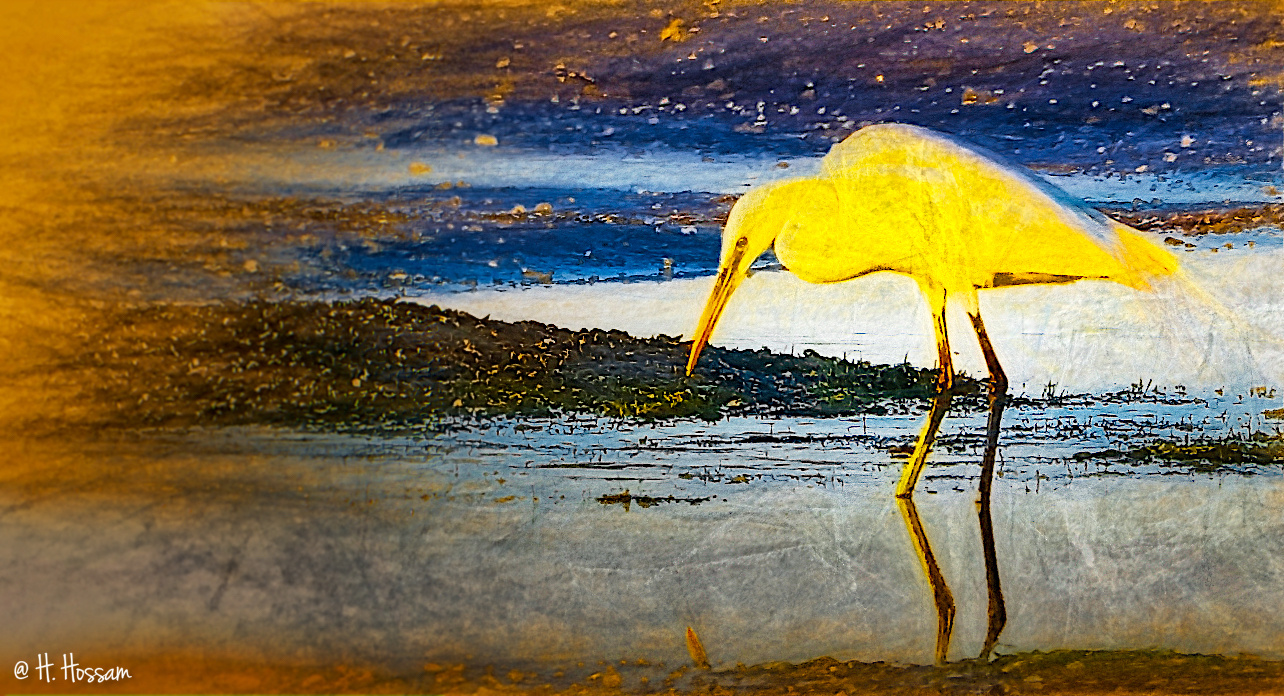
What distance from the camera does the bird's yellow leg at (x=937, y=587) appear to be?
1645 mm

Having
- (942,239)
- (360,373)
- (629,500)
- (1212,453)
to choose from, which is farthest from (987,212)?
(360,373)

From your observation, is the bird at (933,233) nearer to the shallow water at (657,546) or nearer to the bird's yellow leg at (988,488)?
the bird's yellow leg at (988,488)

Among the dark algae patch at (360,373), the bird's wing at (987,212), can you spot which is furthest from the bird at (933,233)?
the dark algae patch at (360,373)

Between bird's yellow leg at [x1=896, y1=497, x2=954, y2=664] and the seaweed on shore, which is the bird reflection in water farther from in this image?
the seaweed on shore

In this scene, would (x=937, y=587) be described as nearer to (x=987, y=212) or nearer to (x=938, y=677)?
(x=938, y=677)

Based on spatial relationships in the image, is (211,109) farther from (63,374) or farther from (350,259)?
(63,374)

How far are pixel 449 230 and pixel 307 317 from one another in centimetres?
32

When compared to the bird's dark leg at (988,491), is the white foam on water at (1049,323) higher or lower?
higher

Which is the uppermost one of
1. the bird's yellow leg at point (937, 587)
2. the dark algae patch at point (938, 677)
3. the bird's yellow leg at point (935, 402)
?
the bird's yellow leg at point (935, 402)

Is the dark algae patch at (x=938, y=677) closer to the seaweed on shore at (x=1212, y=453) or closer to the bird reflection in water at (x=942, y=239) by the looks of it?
the bird reflection in water at (x=942, y=239)

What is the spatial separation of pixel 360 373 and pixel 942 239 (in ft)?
3.80

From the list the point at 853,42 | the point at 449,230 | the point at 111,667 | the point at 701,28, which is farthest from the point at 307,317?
the point at 853,42

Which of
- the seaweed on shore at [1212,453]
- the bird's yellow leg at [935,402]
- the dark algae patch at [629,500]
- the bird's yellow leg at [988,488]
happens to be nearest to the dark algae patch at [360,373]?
the dark algae patch at [629,500]

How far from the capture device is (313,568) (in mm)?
1662
